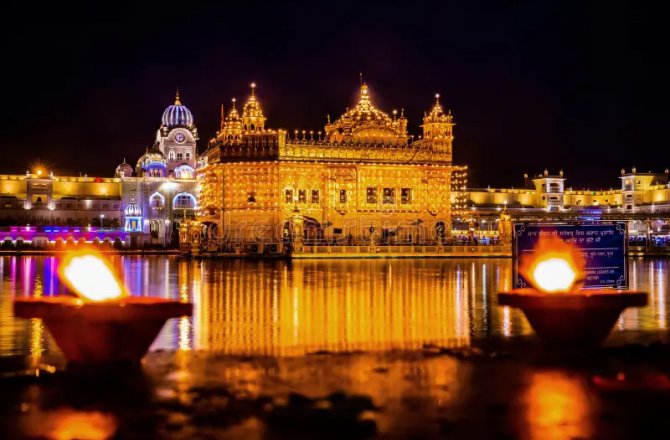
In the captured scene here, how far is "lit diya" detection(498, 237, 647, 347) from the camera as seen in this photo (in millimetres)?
10562

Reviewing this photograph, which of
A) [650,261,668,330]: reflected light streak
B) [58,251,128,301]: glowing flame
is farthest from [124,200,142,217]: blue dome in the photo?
[58,251,128,301]: glowing flame

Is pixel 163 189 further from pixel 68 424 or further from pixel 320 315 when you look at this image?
pixel 68 424

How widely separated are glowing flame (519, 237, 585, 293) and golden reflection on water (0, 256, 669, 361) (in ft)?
5.86

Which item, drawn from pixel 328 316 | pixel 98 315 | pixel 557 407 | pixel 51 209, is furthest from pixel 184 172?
pixel 557 407

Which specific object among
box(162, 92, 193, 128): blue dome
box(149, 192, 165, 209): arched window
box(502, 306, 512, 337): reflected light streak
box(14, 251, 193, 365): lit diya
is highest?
box(162, 92, 193, 128): blue dome

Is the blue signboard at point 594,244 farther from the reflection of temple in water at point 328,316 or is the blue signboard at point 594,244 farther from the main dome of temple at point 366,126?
the main dome of temple at point 366,126

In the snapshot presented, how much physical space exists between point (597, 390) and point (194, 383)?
15.6 feet

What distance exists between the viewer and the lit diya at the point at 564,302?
10.6 meters

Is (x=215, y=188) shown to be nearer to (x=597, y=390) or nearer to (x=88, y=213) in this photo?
(x=88, y=213)

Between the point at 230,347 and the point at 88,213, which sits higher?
the point at 88,213

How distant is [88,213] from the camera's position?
267ft

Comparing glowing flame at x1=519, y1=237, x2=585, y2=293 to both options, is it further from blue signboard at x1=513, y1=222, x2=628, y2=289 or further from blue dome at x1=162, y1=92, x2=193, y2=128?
blue dome at x1=162, y1=92, x2=193, y2=128

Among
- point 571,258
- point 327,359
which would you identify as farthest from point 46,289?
point 571,258

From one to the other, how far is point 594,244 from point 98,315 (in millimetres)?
7641
